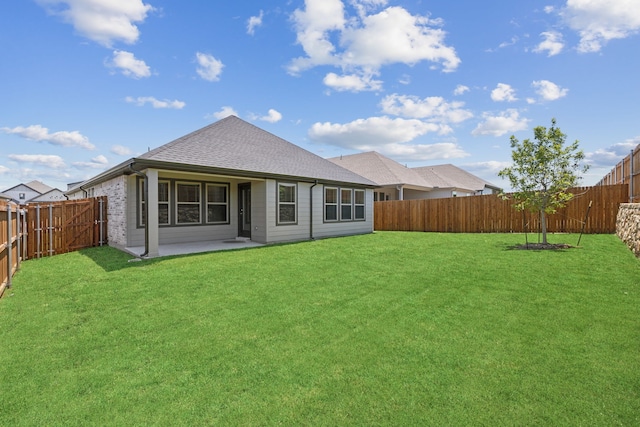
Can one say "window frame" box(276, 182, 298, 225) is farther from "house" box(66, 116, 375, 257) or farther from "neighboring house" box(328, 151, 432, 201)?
"neighboring house" box(328, 151, 432, 201)

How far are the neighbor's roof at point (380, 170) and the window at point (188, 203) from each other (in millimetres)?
13429

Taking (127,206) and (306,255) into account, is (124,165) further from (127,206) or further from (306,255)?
(306,255)

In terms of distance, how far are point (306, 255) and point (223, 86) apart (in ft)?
28.2

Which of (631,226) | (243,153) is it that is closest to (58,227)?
(243,153)

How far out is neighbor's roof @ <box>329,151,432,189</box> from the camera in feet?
74.2

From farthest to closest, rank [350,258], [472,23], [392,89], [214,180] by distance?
[392,89] < [214,180] < [472,23] < [350,258]

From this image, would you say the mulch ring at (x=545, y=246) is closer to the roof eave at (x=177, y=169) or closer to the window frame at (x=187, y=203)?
the roof eave at (x=177, y=169)

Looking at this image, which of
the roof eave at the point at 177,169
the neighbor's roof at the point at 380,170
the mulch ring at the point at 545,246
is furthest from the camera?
the neighbor's roof at the point at 380,170

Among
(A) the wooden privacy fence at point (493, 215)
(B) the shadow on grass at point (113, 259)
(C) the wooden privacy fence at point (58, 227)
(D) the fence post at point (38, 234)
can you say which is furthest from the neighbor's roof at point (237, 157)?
(A) the wooden privacy fence at point (493, 215)

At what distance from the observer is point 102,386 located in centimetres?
286

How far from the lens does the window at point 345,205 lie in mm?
14938

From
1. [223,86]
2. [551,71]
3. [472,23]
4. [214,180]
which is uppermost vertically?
[472,23]

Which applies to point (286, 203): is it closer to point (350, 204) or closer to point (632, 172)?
point (350, 204)

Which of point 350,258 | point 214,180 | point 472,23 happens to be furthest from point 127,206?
point 472,23
